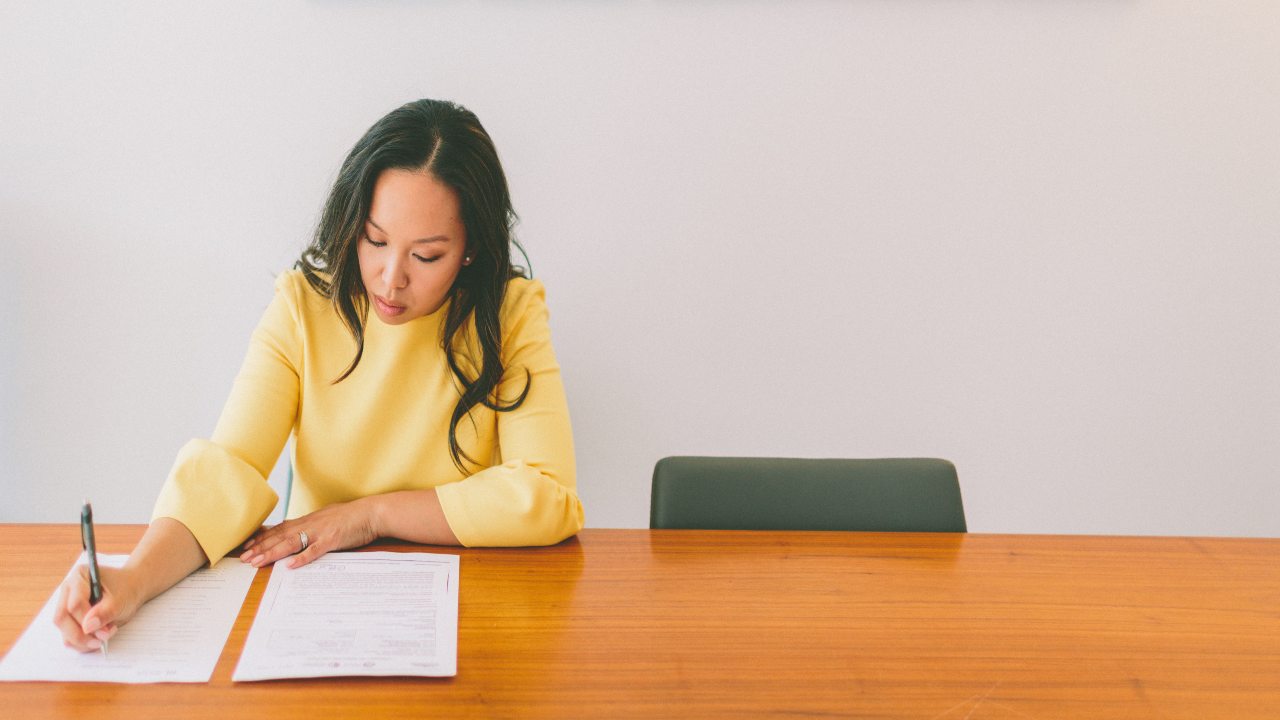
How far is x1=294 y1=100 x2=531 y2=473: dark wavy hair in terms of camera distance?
1.29 metres

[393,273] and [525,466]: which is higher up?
[393,273]

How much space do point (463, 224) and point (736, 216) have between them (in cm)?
104

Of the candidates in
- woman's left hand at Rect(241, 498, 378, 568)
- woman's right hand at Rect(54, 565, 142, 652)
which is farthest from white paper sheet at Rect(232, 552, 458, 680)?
woman's right hand at Rect(54, 565, 142, 652)

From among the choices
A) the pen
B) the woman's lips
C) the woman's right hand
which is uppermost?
the woman's lips

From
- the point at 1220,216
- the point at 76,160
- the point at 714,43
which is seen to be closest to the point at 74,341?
the point at 76,160

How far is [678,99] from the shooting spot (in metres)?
2.16

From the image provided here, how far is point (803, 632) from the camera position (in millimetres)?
1088

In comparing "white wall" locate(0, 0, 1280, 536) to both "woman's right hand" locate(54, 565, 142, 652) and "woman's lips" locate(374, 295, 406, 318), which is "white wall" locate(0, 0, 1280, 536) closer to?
"woman's lips" locate(374, 295, 406, 318)

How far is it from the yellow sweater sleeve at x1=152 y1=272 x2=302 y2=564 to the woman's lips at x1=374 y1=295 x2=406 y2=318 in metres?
0.16

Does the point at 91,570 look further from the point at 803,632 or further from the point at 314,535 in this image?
the point at 803,632

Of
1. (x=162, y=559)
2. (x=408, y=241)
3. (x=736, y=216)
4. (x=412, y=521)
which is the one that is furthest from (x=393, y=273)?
(x=736, y=216)

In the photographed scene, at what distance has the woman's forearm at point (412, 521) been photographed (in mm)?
1256

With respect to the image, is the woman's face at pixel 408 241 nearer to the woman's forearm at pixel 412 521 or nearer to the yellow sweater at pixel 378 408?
the yellow sweater at pixel 378 408

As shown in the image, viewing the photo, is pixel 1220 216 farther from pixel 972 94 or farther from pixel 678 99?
pixel 678 99
